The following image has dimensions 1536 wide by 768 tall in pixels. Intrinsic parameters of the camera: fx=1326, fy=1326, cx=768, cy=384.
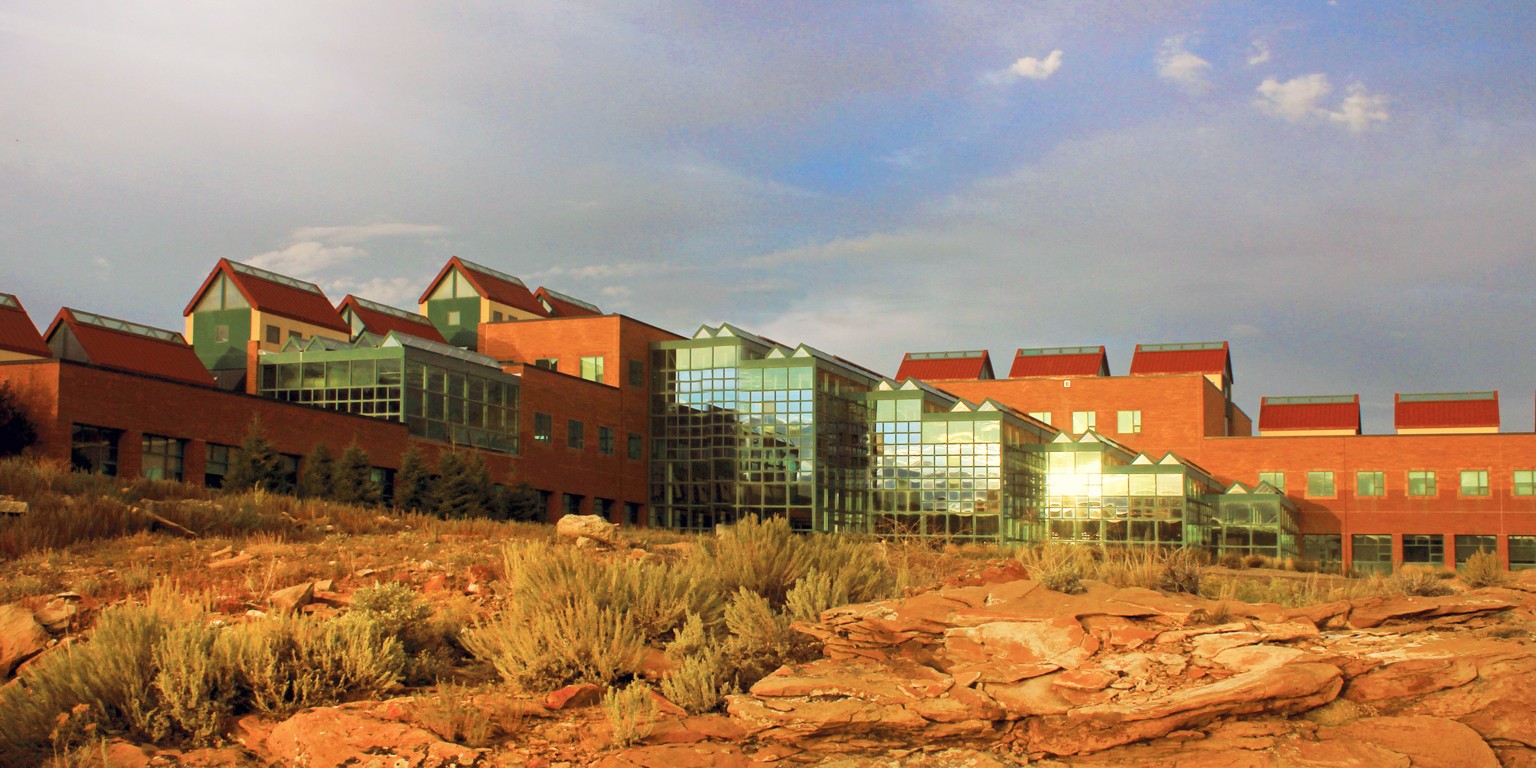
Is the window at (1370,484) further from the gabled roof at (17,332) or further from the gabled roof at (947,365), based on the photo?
the gabled roof at (17,332)

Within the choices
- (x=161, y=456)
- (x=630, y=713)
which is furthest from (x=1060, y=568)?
(x=161, y=456)

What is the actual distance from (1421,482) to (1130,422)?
15.7m

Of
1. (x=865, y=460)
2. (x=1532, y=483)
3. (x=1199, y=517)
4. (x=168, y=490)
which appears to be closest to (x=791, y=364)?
(x=865, y=460)

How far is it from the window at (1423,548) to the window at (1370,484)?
263 centimetres

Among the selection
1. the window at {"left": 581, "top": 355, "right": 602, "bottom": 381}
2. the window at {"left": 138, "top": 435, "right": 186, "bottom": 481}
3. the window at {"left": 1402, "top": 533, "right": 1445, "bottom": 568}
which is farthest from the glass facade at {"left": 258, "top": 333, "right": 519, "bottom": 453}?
the window at {"left": 1402, "top": 533, "right": 1445, "bottom": 568}

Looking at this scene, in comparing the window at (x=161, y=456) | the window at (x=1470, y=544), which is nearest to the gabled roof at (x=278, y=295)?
the window at (x=161, y=456)

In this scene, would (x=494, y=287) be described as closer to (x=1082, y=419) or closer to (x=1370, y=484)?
(x=1082, y=419)

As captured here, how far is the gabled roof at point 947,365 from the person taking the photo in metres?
86.2

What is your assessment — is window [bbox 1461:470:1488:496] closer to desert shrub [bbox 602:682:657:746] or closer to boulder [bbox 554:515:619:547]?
boulder [bbox 554:515:619:547]

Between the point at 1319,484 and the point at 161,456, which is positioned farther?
the point at 1319,484

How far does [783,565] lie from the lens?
15.5 metres

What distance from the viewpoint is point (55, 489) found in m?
24.0

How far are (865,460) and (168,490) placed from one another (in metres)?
36.0

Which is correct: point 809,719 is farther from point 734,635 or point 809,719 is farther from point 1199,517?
point 1199,517
